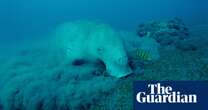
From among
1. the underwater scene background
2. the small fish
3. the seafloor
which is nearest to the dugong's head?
the underwater scene background

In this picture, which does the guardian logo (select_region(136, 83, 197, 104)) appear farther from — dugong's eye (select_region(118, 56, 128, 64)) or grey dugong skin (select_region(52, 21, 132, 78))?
dugong's eye (select_region(118, 56, 128, 64))

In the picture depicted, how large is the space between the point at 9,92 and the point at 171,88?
208 centimetres

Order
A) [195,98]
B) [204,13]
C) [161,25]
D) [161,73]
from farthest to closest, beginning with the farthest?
[204,13] < [161,25] < [161,73] < [195,98]

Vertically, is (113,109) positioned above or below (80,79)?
below

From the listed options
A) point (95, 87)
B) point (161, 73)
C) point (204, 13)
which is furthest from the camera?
point (204, 13)

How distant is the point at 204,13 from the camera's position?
16.7 m

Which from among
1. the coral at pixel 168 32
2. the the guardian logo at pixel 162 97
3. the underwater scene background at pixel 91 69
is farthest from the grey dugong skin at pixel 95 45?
the coral at pixel 168 32

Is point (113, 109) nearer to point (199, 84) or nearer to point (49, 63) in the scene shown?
point (199, 84)

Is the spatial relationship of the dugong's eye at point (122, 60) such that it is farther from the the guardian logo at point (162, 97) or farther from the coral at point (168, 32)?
the coral at point (168, 32)

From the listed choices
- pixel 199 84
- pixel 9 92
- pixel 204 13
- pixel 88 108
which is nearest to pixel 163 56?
pixel 199 84

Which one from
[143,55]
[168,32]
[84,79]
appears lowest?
[84,79]

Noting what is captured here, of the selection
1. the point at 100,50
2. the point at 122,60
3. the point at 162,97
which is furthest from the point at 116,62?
the point at 162,97

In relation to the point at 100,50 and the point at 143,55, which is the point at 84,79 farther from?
the point at 143,55

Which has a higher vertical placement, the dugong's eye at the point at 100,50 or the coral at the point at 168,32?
the coral at the point at 168,32
